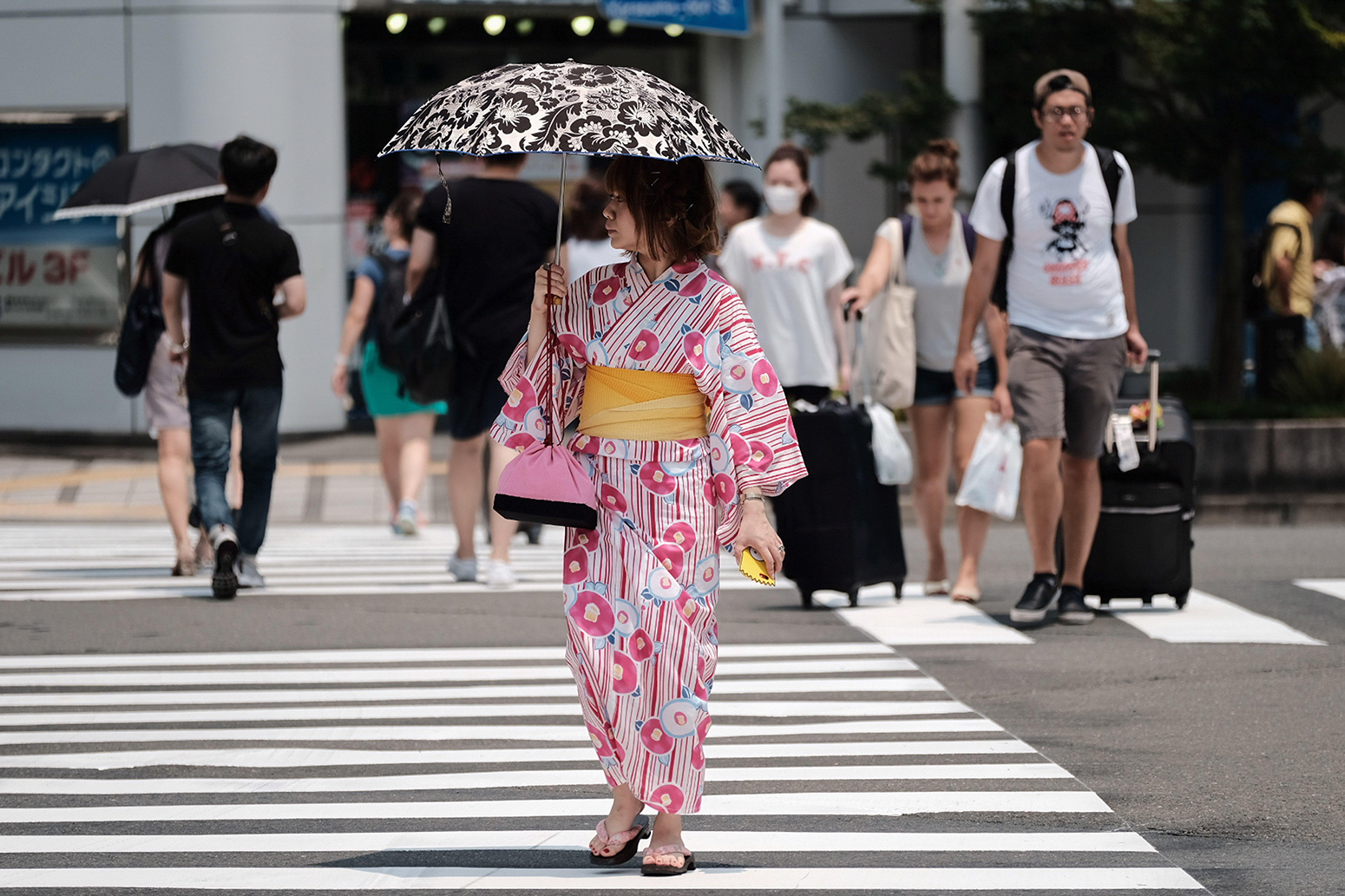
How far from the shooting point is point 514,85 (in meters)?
4.54

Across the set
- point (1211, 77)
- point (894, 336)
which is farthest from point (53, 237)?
point (894, 336)

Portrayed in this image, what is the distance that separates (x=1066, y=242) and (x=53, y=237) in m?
11.5

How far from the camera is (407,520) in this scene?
11406 millimetres

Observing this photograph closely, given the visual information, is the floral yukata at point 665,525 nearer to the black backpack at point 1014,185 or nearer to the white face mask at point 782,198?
the black backpack at point 1014,185

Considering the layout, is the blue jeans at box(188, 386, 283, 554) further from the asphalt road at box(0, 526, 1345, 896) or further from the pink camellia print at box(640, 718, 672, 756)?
the pink camellia print at box(640, 718, 672, 756)

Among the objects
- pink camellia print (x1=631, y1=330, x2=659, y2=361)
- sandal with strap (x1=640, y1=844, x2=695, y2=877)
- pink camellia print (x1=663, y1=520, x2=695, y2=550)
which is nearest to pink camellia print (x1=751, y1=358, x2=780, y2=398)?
pink camellia print (x1=631, y1=330, x2=659, y2=361)

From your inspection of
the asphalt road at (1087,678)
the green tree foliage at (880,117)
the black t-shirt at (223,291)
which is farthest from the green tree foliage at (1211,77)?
the black t-shirt at (223,291)

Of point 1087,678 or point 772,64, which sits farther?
point 772,64

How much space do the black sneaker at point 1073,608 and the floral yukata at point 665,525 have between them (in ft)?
12.3

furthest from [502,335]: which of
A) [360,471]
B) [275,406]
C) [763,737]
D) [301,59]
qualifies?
[301,59]

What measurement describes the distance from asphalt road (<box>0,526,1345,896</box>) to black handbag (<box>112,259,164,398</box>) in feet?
3.50

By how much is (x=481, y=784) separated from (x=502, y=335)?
3.72 meters

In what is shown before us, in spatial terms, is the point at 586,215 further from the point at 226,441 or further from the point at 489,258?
the point at 226,441

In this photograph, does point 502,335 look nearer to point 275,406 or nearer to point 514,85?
point 275,406
